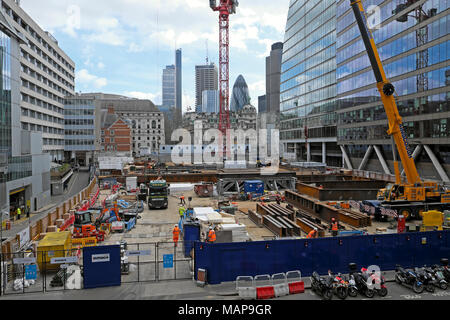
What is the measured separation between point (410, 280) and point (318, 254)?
10.9 ft

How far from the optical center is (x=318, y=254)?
44.3 feet

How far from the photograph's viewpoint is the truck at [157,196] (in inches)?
1174

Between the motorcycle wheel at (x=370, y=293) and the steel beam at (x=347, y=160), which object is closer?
the motorcycle wheel at (x=370, y=293)

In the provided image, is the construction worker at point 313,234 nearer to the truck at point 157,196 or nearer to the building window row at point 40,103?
the truck at point 157,196

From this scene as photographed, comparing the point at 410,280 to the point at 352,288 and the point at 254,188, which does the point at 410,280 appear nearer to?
the point at 352,288

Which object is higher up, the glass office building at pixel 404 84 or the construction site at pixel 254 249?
the glass office building at pixel 404 84

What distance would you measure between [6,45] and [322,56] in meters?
58.6

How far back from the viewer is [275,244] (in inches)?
522

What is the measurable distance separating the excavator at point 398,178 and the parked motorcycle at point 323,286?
1465cm

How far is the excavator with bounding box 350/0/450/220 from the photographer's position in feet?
76.5

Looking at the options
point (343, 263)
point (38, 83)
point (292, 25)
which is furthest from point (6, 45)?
point (292, 25)

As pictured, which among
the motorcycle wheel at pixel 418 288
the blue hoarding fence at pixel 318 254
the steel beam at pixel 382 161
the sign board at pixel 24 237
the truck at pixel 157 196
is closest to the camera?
the motorcycle wheel at pixel 418 288

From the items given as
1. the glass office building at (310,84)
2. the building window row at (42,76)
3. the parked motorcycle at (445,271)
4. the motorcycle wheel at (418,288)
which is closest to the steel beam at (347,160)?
the glass office building at (310,84)

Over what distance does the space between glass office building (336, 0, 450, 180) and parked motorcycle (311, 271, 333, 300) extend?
31.7m
